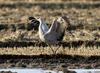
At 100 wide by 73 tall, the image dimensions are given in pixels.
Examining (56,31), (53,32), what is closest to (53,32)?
(53,32)

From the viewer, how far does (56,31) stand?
12320mm

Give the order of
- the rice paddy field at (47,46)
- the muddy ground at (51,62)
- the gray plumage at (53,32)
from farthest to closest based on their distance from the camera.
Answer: the gray plumage at (53,32), the rice paddy field at (47,46), the muddy ground at (51,62)

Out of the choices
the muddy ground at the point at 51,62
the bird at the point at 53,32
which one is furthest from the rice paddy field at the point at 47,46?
the bird at the point at 53,32

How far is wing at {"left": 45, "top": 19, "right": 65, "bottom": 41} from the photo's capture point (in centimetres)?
1220

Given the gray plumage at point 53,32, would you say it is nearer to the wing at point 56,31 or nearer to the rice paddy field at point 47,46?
the wing at point 56,31

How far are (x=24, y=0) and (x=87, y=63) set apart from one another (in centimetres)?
1858

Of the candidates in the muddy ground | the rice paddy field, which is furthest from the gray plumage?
the muddy ground

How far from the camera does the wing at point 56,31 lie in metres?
12.2

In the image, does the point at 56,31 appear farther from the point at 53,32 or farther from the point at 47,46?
the point at 47,46

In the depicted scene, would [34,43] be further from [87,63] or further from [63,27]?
[87,63]

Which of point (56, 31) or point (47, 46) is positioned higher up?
point (56, 31)

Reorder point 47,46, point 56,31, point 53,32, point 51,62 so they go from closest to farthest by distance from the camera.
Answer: point 51,62
point 53,32
point 56,31
point 47,46

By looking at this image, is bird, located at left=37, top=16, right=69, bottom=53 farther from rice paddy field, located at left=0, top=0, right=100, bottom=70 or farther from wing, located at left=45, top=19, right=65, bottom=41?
rice paddy field, located at left=0, top=0, right=100, bottom=70

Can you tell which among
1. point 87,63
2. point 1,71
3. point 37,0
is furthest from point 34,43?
point 37,0
